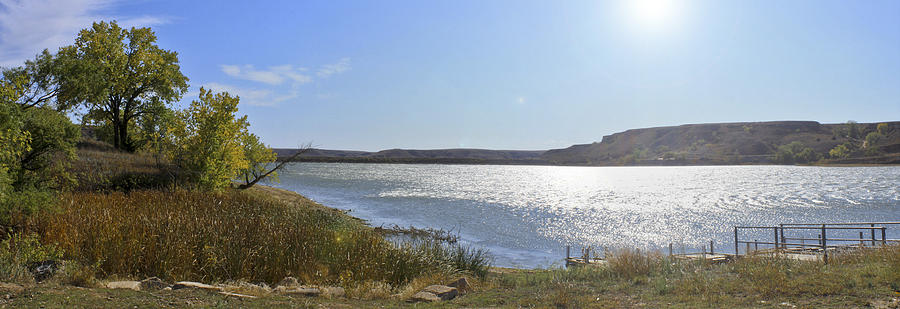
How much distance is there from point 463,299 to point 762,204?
178ft

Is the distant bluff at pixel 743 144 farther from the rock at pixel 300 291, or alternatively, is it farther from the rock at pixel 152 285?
the rock at pixel 152 285

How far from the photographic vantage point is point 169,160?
25.4m

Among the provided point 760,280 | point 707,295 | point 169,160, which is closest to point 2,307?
point 707,295

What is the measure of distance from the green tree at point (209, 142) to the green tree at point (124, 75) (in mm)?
4912

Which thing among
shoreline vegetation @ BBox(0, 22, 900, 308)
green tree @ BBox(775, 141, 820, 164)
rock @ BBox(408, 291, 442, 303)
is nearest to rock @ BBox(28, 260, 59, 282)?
shoreline vegetation @ BBox(0, 22, 900, 308)

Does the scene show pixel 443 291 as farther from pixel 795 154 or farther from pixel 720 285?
pixel 795 154

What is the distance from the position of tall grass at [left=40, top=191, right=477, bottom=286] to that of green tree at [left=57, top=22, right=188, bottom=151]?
57.1 ft

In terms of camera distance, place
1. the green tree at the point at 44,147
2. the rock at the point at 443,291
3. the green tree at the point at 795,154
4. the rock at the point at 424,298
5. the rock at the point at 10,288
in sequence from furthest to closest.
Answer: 1. the green tree at the point at 795,154
2. the green tree at the point at 44,147
3. the rock at the point at 443,291
4. the rock at the point at 424,298
5. the rock at the point at 10,288

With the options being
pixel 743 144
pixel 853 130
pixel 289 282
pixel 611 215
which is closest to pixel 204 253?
pixel 289 282

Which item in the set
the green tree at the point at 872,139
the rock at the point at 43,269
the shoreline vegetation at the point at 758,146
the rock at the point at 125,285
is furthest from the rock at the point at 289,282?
the green tree at the point at 872,139

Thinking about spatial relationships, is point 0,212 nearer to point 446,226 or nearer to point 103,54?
point 103,54

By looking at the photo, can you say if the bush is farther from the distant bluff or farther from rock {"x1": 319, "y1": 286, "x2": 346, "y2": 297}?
the distant bluff

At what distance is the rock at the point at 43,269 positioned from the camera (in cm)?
794

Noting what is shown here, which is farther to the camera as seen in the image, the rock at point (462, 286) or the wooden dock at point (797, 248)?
the wooden dock at point (797, 248)
